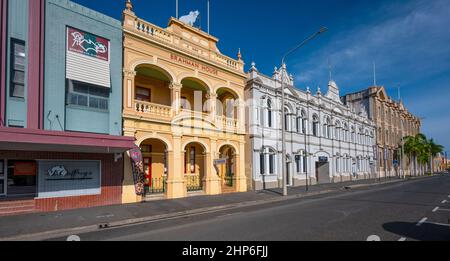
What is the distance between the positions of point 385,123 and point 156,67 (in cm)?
4556

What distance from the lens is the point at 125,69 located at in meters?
15.2

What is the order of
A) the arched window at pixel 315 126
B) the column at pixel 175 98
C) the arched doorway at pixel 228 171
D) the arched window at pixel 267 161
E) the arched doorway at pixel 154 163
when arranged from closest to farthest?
1. the column at pixel 175 98
2. the arched doorway at pixel 154 163
3. the arched doorway at pixel 228 171
4. the arched window at pixel 267 161
5. the arched window at pixel 315 126

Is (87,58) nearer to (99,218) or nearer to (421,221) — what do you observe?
(99,218)

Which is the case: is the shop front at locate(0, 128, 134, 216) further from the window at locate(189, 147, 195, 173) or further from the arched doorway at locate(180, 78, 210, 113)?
the arched doorway at locate(180, 78, 210, 113)

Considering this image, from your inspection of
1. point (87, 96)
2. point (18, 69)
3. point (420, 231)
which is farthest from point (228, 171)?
point (420, 231)

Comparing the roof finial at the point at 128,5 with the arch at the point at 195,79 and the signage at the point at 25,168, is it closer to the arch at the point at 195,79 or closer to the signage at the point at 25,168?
the arch at the point at 195,79

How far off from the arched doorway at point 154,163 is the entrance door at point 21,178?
6615 mm

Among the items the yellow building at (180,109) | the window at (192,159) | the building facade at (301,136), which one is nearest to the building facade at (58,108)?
the yellow building at (180,109)

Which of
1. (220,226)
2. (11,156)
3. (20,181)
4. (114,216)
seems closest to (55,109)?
(11,156)

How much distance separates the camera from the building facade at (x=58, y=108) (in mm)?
11555

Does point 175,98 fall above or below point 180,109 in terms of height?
above

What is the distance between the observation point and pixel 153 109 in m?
16.4

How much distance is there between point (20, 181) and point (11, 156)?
3.73 feet
